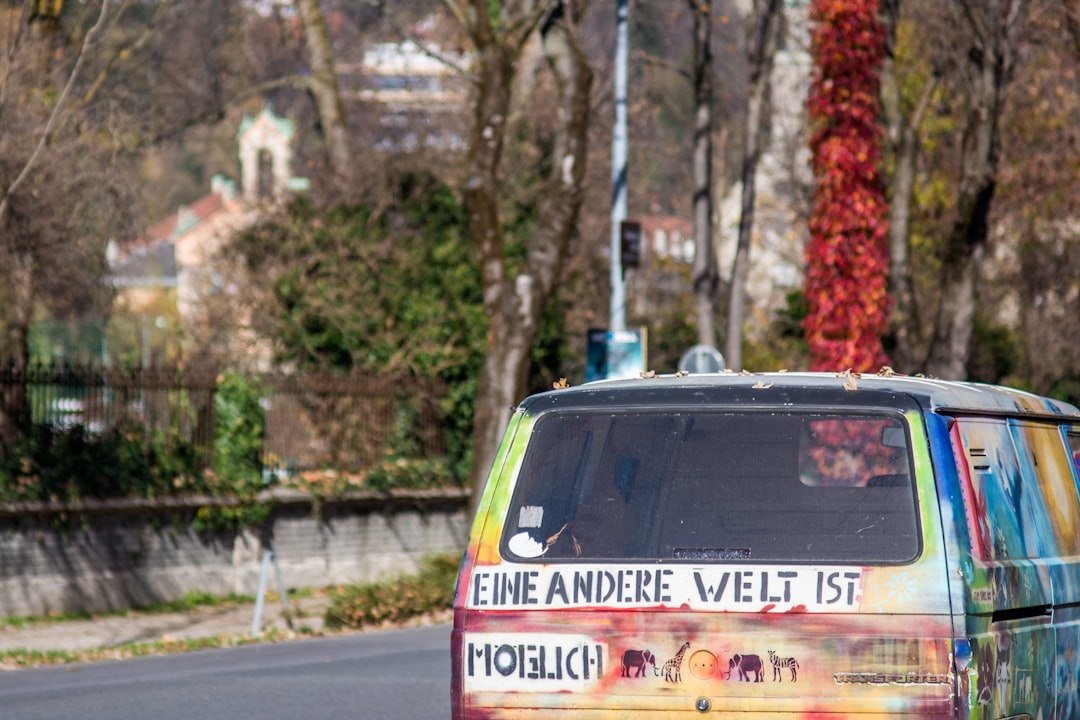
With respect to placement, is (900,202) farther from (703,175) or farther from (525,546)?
(525,546)

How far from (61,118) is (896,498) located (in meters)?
14.4

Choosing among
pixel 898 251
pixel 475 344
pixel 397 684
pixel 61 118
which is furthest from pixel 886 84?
pixel 397 684

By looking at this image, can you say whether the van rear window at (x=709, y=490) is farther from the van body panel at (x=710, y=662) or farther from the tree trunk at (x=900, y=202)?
the tree trunk at (x=900, y=202)

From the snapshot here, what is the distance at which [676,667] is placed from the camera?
4.99 meters

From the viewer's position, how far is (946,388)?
537 centimetres

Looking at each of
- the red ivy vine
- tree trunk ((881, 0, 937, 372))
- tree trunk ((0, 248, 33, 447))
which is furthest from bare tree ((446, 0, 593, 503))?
tree trunk ((881, 0, 937, 372))

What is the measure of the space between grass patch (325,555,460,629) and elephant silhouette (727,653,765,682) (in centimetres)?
1176

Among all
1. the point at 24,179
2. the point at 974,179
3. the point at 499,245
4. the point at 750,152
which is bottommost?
the point at 499,245

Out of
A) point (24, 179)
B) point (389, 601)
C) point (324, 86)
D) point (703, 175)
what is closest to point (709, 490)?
point (389, 601)

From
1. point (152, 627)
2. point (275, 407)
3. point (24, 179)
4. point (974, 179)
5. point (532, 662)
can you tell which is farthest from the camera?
point (974, 179)

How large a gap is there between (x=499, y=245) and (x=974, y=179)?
24.5ft

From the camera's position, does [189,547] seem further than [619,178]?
No

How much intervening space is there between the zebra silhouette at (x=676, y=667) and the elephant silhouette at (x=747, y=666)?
0.14 meters

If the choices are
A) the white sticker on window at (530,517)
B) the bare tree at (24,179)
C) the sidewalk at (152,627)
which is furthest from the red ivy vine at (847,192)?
the white sticker on window at (530,517)
